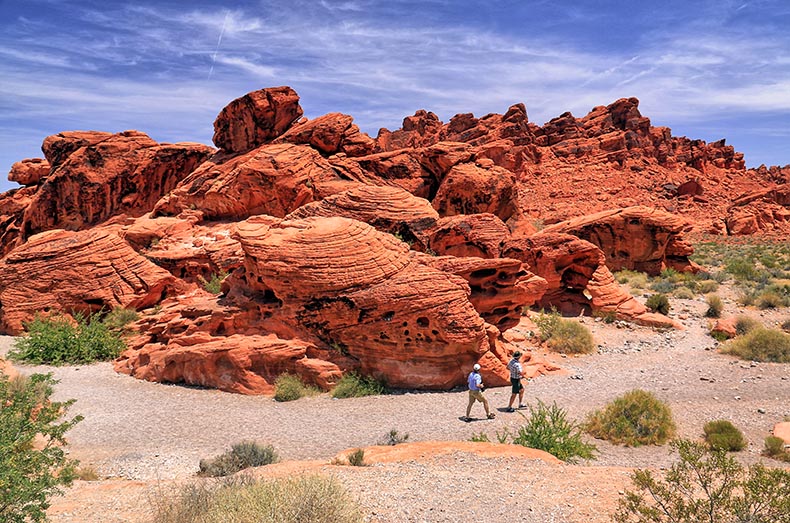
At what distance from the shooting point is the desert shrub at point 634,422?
9047 mm

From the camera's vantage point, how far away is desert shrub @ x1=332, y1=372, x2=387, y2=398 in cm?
1173

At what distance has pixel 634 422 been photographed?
9.39 metres

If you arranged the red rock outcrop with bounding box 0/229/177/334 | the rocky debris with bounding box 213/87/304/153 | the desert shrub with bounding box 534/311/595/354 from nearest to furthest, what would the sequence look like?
1. the desert shrub with bounding box 534/311/595/354
2. the red rock outcrop with bounding box 0/229/177/334
3. the rocky debris with bounding box 213/87/304/153

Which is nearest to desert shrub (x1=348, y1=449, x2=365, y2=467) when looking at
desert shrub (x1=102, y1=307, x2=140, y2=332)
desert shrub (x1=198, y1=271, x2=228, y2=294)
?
desert shrub (x1=198, y1=271, x2=228, y2=294)

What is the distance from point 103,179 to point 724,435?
120 ft

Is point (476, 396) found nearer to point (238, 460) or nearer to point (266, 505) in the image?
point (238, 460)

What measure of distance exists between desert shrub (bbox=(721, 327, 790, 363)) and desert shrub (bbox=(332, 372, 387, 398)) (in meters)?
10.8

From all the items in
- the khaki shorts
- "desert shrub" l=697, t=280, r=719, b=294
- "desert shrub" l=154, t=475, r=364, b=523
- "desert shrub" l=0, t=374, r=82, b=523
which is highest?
"desert shrub" l=697, t=280, r=719, b=294

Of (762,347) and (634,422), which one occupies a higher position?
(762,347)

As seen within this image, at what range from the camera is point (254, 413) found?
1070cm

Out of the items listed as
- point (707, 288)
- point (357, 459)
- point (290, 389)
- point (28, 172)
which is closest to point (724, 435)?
point (357, 459)

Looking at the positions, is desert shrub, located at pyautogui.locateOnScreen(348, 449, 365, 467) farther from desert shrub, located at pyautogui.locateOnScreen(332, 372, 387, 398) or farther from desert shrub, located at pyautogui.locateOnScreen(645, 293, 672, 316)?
desert shrub, located at pyautogui.locateOnScreen(645, 293, 672, 316)

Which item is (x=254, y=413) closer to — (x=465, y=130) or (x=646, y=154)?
(x=465, y=130)

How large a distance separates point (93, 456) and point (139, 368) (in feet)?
17.6
